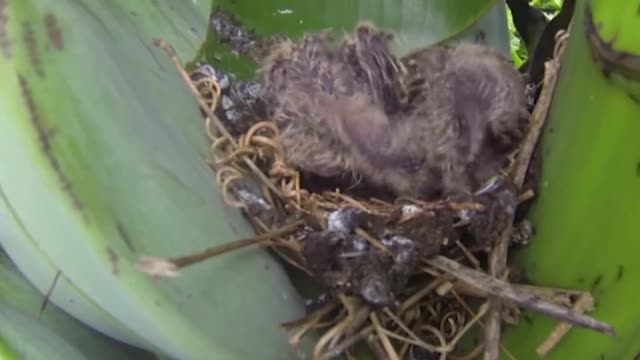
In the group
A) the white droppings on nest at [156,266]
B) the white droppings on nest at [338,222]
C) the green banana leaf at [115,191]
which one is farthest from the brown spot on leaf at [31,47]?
the white droppings on nest at [338,222]

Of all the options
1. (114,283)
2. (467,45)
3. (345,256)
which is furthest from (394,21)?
(114,283)

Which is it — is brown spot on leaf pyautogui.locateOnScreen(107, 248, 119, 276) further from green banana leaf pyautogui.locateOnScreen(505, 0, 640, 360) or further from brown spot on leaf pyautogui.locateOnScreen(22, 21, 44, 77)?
green banana leaf pyautogui.locateOnScreen(505, 0, 640, 360)

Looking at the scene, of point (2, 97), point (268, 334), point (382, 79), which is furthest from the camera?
point (382, 79)

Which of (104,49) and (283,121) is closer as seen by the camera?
(104,49)

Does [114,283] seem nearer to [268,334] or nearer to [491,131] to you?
[268,334]

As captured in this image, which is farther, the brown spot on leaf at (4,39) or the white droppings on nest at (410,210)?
the white droppings on nest at (410,210)

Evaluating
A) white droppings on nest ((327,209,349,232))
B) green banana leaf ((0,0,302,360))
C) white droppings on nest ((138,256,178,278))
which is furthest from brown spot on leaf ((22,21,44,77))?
white droppings on nest ((327,209,349,232))

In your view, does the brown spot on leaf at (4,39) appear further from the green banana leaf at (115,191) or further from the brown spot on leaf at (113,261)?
the brown spot on leaf at (113,261)
